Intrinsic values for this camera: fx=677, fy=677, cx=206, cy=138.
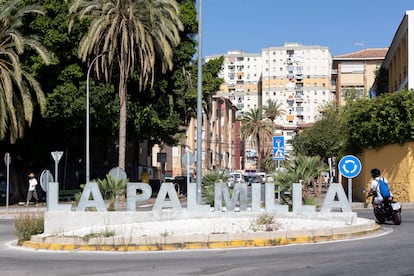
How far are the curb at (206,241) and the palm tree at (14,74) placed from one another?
18456mm

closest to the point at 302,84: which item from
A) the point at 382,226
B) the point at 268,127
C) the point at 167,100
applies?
the point at 268,127

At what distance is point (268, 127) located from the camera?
94.1m

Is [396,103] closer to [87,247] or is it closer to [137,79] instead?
[137,79]

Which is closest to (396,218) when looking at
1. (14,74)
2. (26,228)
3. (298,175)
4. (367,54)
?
(298,175)

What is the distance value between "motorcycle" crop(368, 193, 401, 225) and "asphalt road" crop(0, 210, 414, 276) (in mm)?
3786

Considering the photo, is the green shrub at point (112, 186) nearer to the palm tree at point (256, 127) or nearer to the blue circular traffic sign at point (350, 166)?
the blue circular traffic sign at point (350, 166)

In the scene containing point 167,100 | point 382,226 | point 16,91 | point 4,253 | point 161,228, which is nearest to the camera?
point 4,253

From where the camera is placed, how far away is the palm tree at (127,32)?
3544 cm

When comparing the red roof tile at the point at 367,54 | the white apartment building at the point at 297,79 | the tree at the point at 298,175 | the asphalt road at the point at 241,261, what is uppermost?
the white apartment building at the point at 297,79

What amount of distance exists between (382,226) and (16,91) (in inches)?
893

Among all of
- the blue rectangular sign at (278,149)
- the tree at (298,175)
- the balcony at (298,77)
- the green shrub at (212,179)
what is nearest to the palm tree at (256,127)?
the balcony at (298,77)

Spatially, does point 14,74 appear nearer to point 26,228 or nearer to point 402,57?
point 26,228

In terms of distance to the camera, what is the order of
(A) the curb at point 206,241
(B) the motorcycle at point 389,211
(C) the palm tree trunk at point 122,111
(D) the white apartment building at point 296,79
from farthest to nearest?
1. (D) the white apartment building at point 296,79
2. (C) the palm tree trunk at point 122,111
3. (B) the motorcycle at point 389,211
4. (A) the curb at point 206,241

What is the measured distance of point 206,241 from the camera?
49.9 feet
